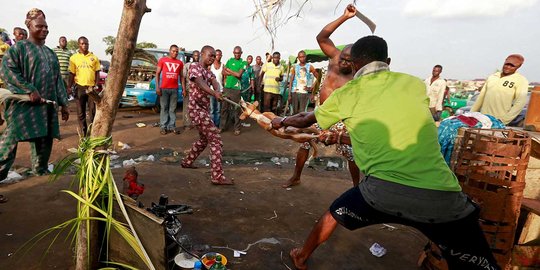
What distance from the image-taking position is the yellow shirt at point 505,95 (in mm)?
4793

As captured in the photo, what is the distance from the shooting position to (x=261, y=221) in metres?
3.52

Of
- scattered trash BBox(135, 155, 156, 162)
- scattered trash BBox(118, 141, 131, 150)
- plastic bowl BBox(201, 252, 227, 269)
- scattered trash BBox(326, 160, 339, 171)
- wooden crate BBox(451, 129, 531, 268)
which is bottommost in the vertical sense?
scattered trash BBox(326, 160, 339, 171)

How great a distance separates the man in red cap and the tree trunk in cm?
522

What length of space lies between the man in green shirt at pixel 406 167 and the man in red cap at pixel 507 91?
3927mm

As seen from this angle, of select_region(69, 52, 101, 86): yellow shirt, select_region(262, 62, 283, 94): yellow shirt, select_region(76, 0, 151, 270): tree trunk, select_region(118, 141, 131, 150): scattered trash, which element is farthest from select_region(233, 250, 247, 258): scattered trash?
select_region(262, 62, 283, 94): yellow shirt

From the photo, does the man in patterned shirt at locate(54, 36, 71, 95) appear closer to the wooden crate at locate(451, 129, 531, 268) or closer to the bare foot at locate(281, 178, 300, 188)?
the bare foot at locate(281, 178, 300, 188)

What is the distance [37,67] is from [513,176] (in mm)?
4807

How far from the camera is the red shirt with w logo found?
24.1ft

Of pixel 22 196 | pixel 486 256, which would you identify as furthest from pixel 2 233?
pixel 486 256

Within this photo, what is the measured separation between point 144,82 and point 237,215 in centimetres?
793

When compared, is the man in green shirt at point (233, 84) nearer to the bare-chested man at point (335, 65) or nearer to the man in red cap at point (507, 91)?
the bare-chested man at point (335, 65)

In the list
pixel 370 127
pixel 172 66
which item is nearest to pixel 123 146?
pixel 172 66

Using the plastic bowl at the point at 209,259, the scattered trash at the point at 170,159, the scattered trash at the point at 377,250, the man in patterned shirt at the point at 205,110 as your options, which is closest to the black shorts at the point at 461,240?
the scattered trash at the point at 377,250

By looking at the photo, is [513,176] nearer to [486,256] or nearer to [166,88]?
[486,256]
